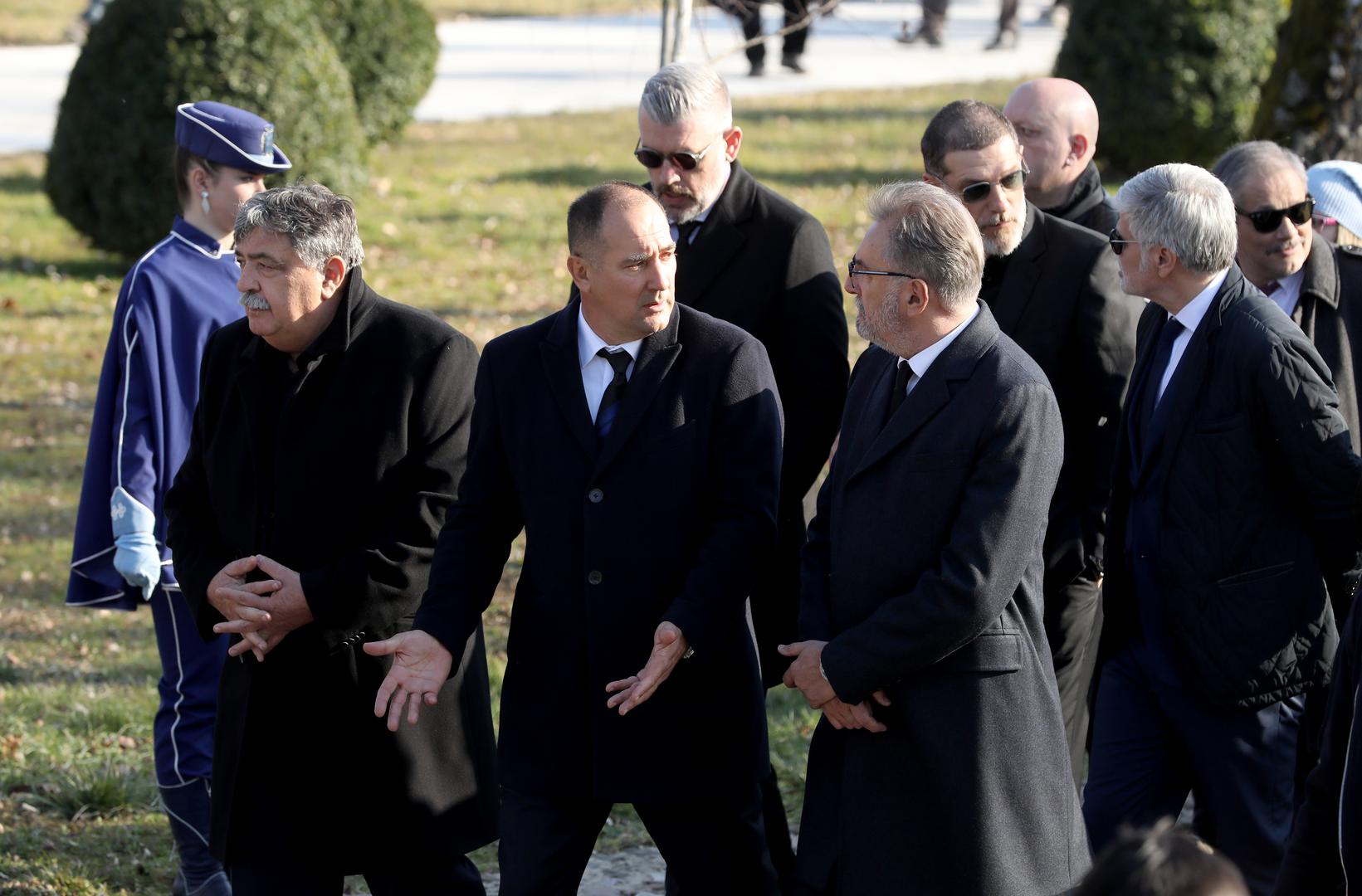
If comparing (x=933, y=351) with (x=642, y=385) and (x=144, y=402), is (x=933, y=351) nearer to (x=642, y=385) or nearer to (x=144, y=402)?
(x=642, y=385)

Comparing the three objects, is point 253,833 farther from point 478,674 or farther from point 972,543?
point 972,543

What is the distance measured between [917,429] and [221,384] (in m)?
1.92

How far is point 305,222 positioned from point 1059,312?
209cm

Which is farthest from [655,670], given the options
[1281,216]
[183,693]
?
[1281,216]

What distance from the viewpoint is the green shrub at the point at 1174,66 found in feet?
48.4

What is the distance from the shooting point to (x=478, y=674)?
14.9 feet

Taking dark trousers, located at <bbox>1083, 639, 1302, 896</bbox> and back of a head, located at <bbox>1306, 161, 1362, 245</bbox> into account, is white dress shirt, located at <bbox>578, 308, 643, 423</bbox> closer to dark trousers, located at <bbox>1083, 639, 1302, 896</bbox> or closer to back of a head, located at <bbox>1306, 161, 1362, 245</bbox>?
dark trousers, located at <bbox>1083, 639, 1302, 896</bbox>

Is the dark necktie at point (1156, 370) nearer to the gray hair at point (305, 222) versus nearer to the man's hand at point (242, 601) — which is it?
the gray hair at point (305, 222)

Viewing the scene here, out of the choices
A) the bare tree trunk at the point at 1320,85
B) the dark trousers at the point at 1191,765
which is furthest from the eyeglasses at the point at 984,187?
the bare tree trunk at the point at 1320,85

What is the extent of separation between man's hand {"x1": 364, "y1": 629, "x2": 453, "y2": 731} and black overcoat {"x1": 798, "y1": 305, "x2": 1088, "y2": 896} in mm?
932

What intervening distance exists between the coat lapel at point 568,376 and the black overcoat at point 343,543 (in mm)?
425

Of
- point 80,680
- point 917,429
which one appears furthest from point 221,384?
point 80,680

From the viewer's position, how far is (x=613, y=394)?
4.01 meters

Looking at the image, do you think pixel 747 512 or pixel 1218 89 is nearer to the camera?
pixel 747 512
